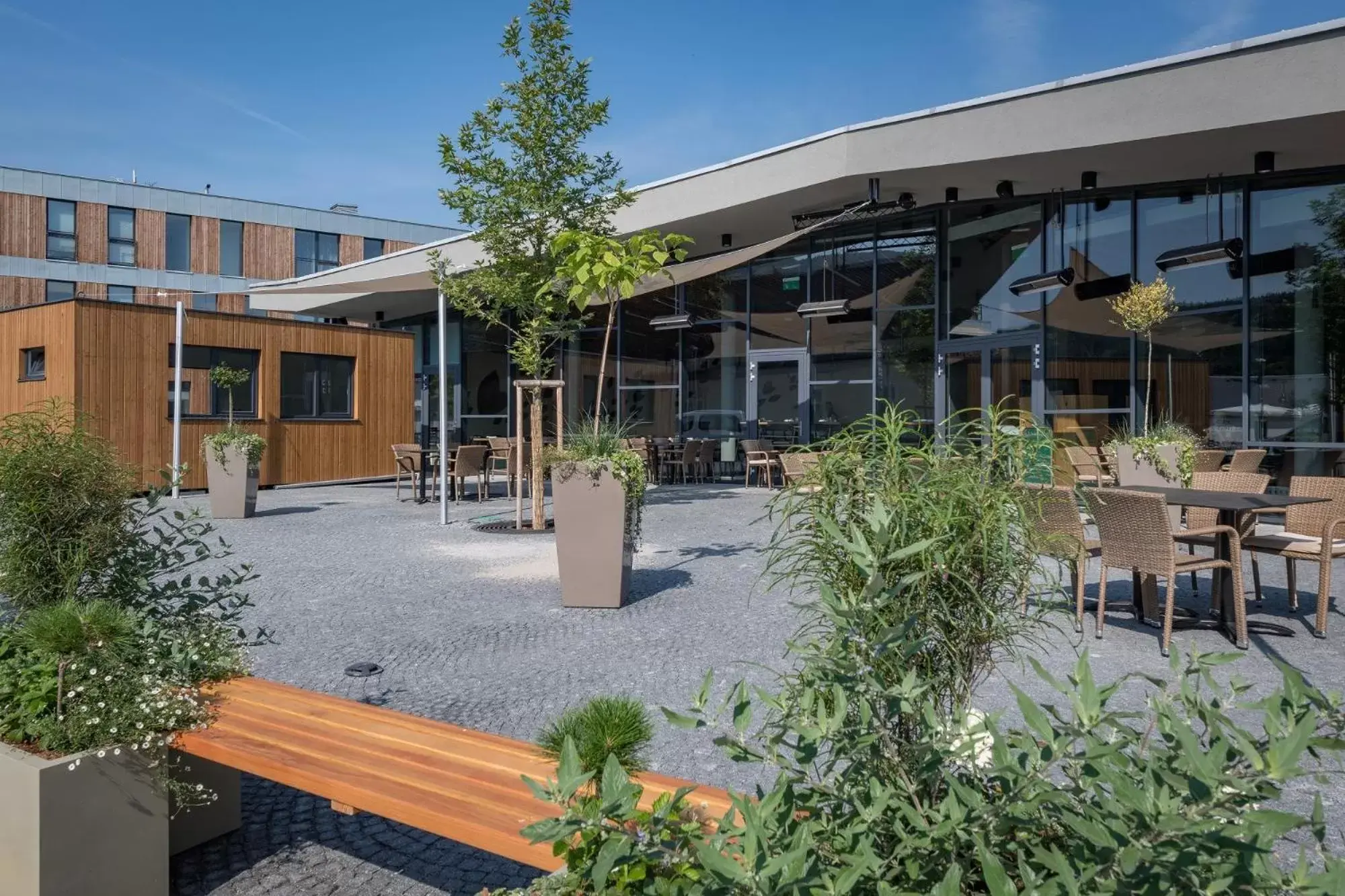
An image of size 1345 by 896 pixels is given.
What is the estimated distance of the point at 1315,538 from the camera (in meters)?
5.58

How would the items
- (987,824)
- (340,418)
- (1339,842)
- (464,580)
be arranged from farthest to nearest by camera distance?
(340,418)
(464,580)
(1339,842)
(987,824)

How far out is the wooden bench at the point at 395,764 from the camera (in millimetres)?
1730

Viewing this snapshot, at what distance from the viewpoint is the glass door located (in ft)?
46.6

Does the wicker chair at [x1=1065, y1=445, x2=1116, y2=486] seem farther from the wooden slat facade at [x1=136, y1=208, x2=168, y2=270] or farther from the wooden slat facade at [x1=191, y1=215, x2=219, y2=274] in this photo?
the wooden slat facade at [x1=136, y1=208, x2=168, y2=270]

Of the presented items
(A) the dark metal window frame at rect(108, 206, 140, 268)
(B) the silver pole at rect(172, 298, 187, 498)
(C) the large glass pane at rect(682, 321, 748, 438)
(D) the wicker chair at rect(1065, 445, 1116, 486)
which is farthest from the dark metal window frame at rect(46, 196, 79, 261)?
(D) the wicker chair at rect(1065, 445, 1116, 486)

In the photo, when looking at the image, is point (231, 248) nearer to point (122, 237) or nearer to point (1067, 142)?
point (122, 237)

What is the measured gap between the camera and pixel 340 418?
1570 centimetres

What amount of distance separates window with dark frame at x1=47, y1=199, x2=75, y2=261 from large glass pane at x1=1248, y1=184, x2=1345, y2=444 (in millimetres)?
32053

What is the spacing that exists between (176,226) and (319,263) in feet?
15.1

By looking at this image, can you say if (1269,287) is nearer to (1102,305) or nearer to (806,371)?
(1102,305)

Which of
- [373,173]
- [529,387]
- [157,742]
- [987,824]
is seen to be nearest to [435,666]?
Result: [157,742]

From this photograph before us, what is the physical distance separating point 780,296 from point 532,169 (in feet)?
20.2

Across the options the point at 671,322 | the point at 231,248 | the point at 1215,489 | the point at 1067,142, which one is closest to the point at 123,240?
the point at 231,248

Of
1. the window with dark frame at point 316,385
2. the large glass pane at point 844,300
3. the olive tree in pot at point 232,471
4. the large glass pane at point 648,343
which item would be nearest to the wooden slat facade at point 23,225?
the window with dark frame at point 316,385
